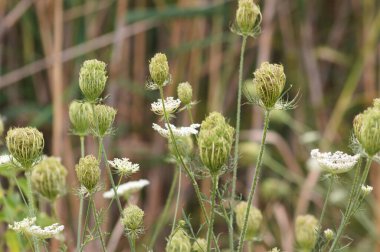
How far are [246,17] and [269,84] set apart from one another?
0.15 m

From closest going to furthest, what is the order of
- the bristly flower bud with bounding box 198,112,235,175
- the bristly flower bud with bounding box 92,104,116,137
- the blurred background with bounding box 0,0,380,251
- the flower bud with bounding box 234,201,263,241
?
the bristly flower bud with bounding box 198,112,235,175 → the bristly flower bud with bounding box 92,104,116,137 → the flower bud with bounding box 234,201,263,241 → the blurred background with bounding box 0,0,380,251

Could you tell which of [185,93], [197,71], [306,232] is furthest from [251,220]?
[197,71]

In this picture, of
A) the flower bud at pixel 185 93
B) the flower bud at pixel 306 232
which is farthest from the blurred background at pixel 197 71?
the flower bud at pixel 185 93

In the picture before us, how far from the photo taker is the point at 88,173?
84 centimetres

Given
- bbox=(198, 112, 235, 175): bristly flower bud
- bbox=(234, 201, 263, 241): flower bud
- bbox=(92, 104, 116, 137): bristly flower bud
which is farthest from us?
bbox=(234, 201, 263, 241): flower bud

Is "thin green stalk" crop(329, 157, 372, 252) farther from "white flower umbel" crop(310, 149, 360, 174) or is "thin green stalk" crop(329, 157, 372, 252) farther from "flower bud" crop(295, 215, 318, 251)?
"flower bud" crop(295, 215, 318, 251)

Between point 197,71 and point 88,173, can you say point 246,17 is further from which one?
point 197,71

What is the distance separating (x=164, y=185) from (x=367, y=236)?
0.65 meters

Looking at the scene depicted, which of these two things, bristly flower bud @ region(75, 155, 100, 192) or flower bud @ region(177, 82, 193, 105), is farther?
flower bud @ region(177, 82, 193, 105)

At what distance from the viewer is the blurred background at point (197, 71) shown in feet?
7.63

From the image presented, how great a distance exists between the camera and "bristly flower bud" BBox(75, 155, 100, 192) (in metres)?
0.84

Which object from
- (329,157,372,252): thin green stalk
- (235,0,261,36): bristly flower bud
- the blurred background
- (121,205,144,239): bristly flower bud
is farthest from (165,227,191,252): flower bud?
the blurred background

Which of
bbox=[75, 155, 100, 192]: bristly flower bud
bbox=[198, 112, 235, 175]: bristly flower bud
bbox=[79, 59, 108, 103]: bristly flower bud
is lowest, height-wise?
bbox=[75, 155, 100, 192]: bristly flower bud

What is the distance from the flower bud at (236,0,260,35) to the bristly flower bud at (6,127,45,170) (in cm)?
28
